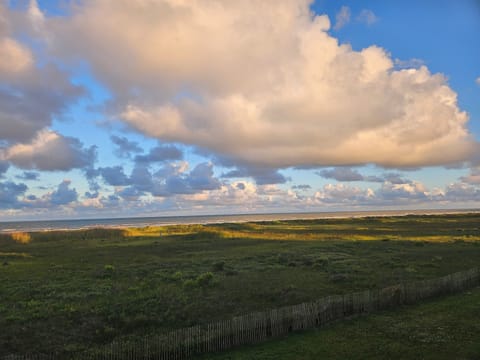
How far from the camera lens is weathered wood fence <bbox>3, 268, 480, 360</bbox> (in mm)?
15445

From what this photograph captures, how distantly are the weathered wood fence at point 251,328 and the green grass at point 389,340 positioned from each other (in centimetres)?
51

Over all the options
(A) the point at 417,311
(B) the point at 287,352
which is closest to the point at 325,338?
(B) the point at 287,352

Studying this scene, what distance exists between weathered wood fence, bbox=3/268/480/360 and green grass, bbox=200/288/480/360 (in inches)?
20.0

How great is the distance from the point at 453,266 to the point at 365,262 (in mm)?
8065

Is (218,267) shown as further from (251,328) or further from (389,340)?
(389,340)

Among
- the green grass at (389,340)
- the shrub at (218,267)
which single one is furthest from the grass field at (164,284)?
Result: the green grass at (389,340)

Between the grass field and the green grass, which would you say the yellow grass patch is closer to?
the grass field

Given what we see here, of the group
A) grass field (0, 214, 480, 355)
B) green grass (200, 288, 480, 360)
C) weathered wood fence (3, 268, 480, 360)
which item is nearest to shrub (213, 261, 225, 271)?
grass field (0, 214, 480, 355)

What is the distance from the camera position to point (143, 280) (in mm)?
32188

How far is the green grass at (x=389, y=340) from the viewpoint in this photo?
16031 mm

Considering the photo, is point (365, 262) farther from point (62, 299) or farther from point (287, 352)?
point (62, 299)

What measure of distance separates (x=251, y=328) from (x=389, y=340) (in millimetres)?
6397

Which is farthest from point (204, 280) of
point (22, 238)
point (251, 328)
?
point (22, 238)

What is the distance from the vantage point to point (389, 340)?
17.6 m
